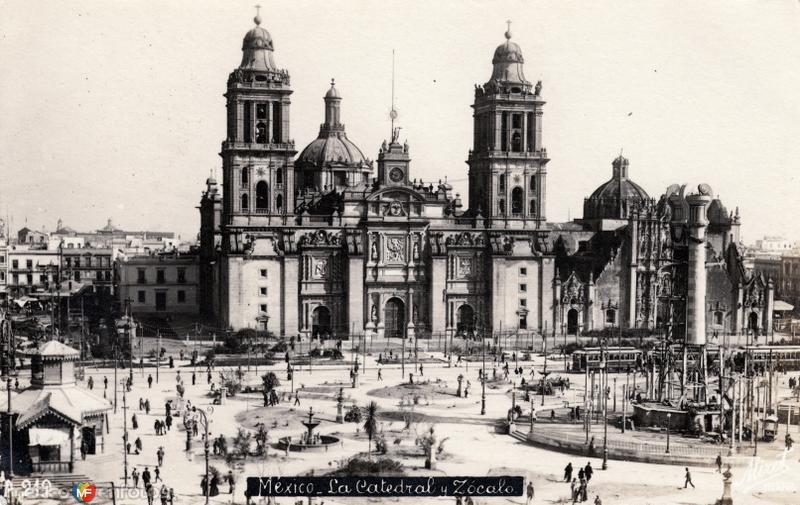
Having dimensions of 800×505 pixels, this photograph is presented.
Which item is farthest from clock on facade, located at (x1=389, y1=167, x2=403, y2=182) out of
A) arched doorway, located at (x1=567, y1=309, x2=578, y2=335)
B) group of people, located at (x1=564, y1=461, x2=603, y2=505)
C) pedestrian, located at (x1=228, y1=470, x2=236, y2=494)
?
pedestrian, located at (x1=228, y1=470, x2=236, y2=494)

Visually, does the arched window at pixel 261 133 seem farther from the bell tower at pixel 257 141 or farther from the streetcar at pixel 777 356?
the streetcar at pixel 777 356

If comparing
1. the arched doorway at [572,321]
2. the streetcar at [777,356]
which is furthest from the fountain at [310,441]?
the arched doorway at [572,321]

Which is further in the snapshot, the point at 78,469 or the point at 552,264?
the point at 552,264

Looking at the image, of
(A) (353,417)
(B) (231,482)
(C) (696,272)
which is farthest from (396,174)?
(B) (231,482)

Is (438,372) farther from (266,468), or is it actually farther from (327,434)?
(266,468)

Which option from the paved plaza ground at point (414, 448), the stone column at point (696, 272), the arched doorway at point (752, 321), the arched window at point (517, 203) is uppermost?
the arched window at point (517, 203)

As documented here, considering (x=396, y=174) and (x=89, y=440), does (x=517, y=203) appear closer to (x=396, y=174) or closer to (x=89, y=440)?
(x=396, y=174)

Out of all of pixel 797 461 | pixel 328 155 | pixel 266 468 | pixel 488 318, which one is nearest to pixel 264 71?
pixel 328 155
